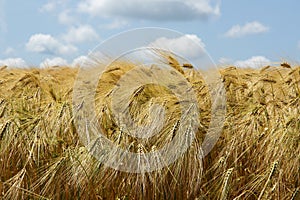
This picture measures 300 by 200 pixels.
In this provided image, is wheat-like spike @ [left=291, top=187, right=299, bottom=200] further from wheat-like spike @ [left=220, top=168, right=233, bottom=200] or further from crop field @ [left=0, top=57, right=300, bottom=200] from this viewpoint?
wheat-like spike @ [left=220, top=168, right=233, bottom=200]

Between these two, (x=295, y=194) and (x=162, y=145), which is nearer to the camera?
(x=295, y=194)

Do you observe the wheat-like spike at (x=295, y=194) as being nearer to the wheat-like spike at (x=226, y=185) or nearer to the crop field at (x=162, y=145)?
the crop field at (x=162, y=145)

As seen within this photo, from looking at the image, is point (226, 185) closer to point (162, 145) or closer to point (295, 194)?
point (295, 194)

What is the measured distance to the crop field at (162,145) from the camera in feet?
9.96

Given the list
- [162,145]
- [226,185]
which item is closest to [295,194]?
[226,185]

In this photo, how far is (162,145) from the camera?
10.5 ft

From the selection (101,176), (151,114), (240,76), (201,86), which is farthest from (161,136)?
(240,76)

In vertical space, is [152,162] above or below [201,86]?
below

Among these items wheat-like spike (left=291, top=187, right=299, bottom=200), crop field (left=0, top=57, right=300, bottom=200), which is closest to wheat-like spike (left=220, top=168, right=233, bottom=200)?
crop field (left=0, top=57, right=300, bottom=200)

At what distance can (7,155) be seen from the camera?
355cm

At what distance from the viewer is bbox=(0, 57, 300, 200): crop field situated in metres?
3.04

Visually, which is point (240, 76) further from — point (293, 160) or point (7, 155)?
point (7, 155)

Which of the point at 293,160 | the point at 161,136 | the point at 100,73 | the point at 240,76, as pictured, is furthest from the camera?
the point at 240,76

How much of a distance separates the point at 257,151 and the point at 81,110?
1.10 m
